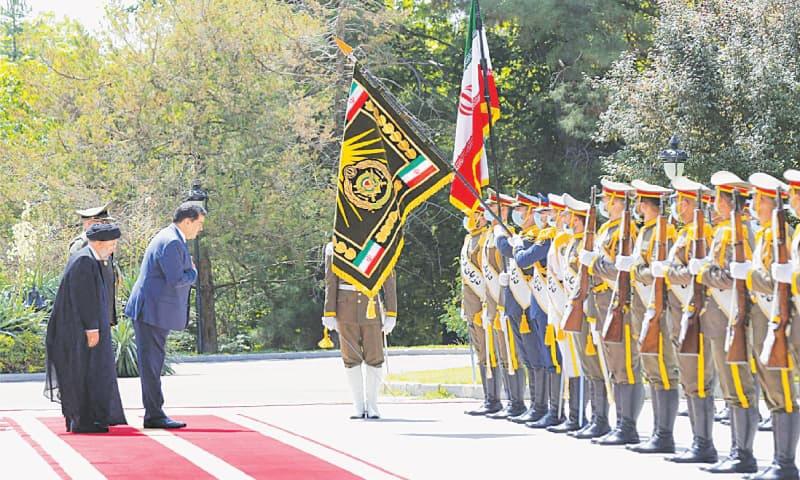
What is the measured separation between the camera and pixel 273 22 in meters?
36.5

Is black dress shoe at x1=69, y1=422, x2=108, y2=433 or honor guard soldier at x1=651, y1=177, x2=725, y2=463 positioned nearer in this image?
honor guard soldier at x1=651, y1=177, x2=725, y2=463

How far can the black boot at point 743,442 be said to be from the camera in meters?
11.0

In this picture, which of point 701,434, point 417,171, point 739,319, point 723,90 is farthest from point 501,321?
point 723,90

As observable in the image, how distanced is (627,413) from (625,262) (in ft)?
4.31

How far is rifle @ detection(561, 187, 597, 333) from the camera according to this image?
13.1m

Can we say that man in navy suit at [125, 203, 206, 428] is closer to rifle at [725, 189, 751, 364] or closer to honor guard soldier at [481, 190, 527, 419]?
honor guard soldier at [481, 190, 527, 419]

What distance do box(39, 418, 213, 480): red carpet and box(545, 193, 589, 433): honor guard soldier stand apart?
3631 millimetres

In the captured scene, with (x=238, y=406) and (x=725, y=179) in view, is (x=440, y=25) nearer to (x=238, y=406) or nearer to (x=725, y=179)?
(x=238, y=406)

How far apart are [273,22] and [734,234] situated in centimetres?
2662

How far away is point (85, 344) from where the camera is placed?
13703 millimetres

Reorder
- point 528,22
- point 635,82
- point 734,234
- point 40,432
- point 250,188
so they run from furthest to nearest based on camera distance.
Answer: point 528,22 < point 250,188 < point 635,82 < point 40,432 < point 734,234

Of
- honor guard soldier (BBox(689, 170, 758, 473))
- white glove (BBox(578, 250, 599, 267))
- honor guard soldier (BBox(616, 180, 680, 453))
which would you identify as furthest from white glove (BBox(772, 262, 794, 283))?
white glove (BBox(578, 250, 599, 267))

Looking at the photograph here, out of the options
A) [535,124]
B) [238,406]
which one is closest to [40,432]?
[238,406]

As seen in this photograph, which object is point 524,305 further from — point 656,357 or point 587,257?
point 656,357
